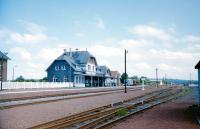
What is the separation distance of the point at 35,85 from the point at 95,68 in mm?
28883

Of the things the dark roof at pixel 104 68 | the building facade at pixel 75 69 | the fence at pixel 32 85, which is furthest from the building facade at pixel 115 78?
the fence at pixel 32 85

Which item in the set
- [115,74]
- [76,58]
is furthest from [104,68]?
[115,74]

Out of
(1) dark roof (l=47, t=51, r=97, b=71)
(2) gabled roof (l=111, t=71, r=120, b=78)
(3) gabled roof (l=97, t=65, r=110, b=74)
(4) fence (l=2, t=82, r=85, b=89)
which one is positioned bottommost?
(4) fence (l=2, t=82, r=85, b=89)

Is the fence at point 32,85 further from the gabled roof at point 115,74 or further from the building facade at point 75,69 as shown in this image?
the gabled roof at point 115,74

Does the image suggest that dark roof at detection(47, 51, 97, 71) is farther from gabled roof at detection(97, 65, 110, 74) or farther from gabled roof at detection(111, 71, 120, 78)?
gabled roof at detection(111, 71, 120, 78)

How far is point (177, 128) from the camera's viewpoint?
12945 millimetres

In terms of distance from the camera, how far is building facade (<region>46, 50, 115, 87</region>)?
2758 inches

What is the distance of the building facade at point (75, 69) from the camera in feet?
230

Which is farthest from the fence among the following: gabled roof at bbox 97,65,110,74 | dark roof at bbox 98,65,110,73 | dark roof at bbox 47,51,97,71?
dark roof at bbox 98,65,110,73

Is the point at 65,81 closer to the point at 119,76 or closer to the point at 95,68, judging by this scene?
the point at 95,68

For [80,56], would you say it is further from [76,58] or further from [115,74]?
[115,74]

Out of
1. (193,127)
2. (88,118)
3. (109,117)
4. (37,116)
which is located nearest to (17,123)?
(37,116)

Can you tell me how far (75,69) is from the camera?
228 ft

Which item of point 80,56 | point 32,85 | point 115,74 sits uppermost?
point 80,56
